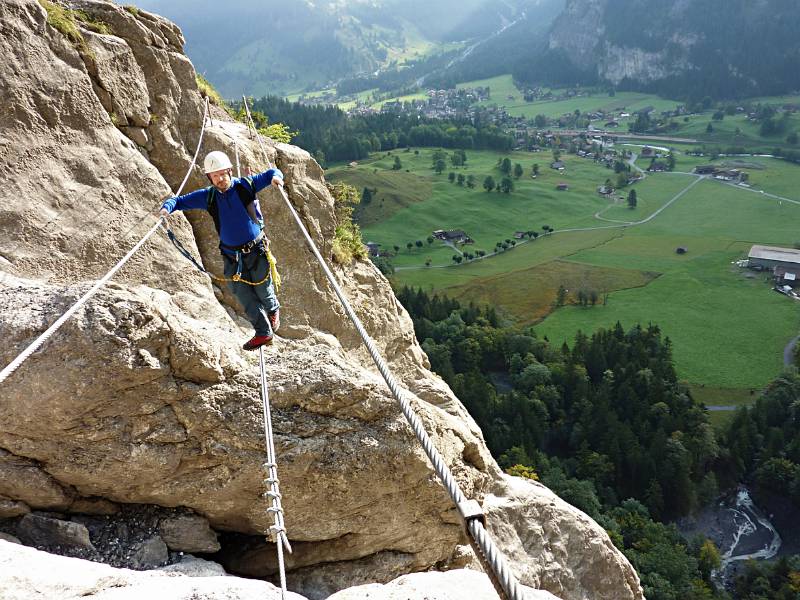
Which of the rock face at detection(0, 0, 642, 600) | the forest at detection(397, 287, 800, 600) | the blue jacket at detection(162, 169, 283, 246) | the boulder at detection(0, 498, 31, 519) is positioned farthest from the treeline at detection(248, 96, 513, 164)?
the boulder at detection(0, 498, 31, 519)

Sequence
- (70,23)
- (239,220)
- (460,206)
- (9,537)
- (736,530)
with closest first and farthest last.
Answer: (9,537) → (239,220) → (70,23) → (736,530) → (460,206)

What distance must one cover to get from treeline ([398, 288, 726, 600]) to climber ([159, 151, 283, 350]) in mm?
39692

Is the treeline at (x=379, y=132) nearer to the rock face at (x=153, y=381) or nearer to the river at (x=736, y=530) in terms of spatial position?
the river at (x=736, y=530)

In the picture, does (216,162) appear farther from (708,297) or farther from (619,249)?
(619,249)

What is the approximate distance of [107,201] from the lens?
10445 mm

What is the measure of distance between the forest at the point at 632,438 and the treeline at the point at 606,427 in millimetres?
124

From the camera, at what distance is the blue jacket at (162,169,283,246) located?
898 centimetres

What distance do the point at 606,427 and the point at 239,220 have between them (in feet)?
185

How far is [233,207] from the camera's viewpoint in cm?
905

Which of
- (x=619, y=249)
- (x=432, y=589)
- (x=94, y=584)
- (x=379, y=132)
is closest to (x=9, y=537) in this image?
(x=94, y=584)

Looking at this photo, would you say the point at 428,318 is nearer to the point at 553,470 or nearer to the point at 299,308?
the point at 553,470

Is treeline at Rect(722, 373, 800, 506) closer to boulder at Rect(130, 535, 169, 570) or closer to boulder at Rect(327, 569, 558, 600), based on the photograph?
boulder at Rect(327, 569, 558, 600)

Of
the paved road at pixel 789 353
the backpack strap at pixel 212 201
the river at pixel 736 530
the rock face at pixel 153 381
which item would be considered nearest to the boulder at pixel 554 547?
the rock face at pixel 153 381

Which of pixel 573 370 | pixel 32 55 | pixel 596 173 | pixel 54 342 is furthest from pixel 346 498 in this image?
pixel 596 173
